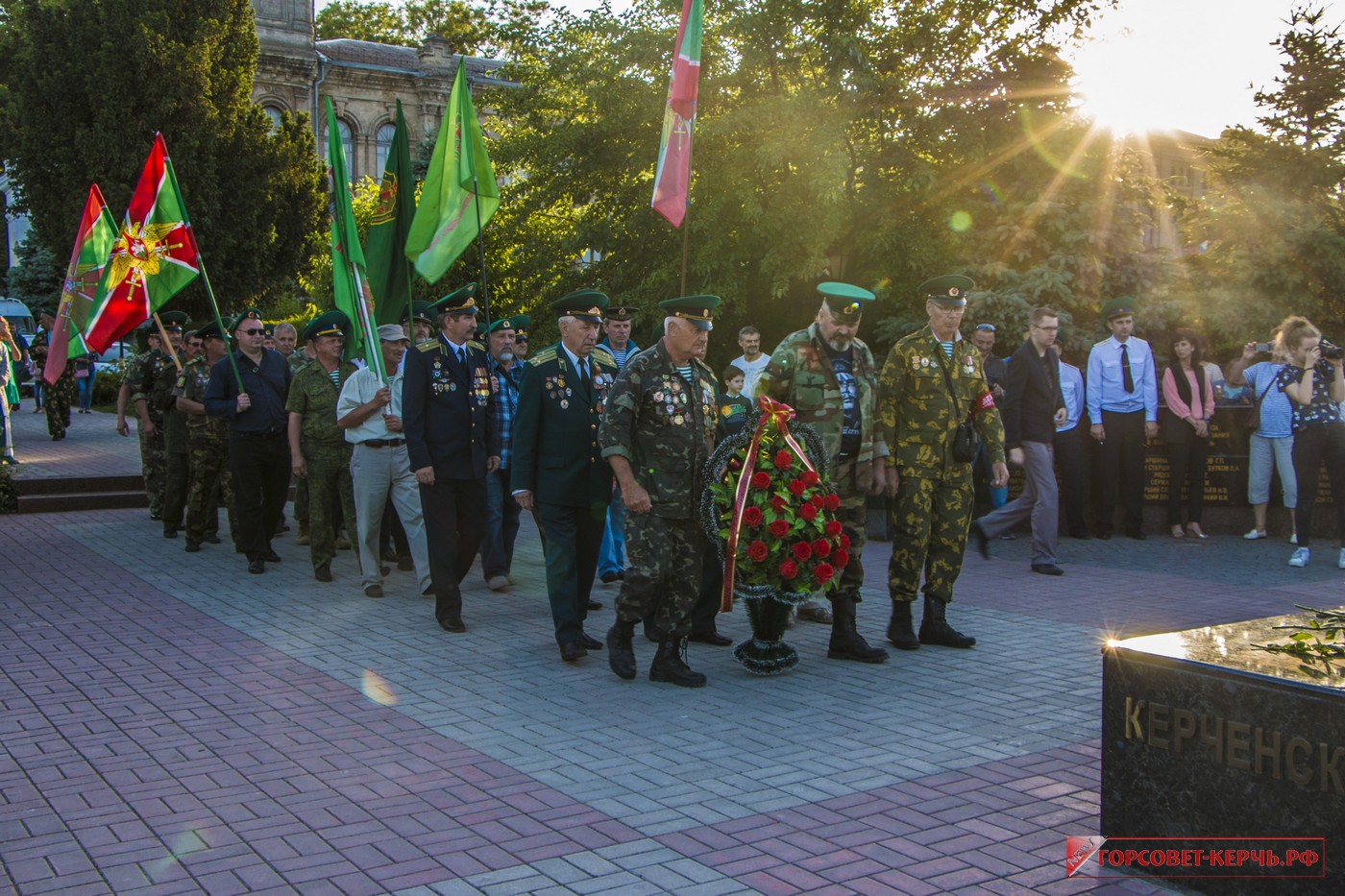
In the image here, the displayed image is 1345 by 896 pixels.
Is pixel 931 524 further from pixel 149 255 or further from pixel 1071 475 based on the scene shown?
pixel 149 255

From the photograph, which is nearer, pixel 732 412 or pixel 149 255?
pixel 732 412

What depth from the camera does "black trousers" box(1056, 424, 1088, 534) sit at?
483 inches

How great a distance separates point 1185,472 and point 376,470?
8072 mm

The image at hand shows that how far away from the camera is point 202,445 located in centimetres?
1152

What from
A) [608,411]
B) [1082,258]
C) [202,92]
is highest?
[202,92]

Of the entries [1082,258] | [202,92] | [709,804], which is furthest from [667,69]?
[709,804]

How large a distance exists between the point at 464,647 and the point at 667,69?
643 inches

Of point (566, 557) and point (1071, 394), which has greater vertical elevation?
point (1071, 394)

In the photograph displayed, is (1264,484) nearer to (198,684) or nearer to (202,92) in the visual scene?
(198,684)

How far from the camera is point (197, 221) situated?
2894cm

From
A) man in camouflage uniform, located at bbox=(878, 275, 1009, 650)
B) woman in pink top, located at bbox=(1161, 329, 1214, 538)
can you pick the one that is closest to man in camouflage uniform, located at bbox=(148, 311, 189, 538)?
man in camouflage uniform, located at bbox=(878, 275, 1009, 650)

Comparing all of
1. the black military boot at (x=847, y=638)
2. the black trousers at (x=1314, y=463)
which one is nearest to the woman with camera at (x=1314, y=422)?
the black trousers at (x=1314, y=463)

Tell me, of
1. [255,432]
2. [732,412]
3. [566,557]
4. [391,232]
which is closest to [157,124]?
[255,432]

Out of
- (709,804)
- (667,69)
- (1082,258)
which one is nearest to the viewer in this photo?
(709,804)
